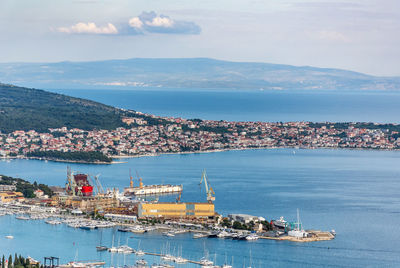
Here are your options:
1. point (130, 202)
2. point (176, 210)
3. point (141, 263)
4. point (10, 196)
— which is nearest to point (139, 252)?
point (141, 263)

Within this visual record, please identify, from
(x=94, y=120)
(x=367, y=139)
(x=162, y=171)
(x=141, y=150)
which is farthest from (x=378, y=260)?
(x=94, y=120)

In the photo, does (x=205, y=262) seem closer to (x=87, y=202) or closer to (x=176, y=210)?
(x=176, y=210)

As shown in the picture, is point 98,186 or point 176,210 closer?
point 176,210

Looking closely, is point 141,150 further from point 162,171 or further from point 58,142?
point 162,171

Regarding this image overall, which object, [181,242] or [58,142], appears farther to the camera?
[58,142]

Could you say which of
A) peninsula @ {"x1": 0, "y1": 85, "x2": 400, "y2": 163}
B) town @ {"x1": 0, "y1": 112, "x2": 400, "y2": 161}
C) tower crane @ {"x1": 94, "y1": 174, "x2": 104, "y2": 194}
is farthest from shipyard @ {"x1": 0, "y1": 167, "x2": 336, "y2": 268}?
town @ {"x1": 0, "y1": 112, "x2": 400, "y2": 161}

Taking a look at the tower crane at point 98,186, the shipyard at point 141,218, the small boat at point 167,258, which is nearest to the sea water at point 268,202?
the small boat at point 167,258
